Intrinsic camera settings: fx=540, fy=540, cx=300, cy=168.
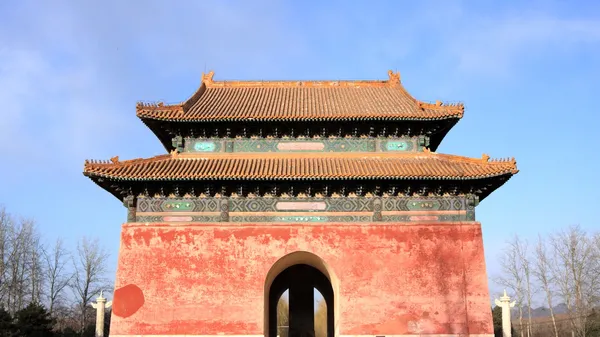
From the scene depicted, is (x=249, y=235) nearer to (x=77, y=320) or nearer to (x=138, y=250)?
(x=138, y=250)

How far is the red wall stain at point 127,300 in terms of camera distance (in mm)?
15055

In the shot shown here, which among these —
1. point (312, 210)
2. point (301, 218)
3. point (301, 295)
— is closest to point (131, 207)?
point (301, 218)

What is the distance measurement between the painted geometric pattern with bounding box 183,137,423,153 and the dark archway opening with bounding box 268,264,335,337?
593cm

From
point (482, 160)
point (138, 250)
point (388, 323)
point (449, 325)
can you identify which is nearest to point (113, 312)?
point (138, 250)

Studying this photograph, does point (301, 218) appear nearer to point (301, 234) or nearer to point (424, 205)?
point (301, 234)

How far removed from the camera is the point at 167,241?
Answer: 15586 mm

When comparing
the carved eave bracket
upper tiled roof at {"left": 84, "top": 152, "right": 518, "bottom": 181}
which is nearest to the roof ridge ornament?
upper tiled roof at {"left": 84, "top": 152, "right": 518, "bottom": 181}

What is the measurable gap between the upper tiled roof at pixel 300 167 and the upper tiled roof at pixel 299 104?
1214mm

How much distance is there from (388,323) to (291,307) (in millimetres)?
7197

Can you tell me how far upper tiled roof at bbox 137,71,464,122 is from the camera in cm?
1678

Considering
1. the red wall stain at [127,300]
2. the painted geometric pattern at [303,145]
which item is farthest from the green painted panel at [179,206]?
the red wall stain at [127,300]

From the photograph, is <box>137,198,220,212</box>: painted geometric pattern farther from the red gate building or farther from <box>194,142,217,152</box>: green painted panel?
<box>194,142,217,152</box>: green painted panel

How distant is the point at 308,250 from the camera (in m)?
15.4

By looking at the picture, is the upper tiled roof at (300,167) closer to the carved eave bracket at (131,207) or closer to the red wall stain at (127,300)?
the carved eave bracket at (131,207)
